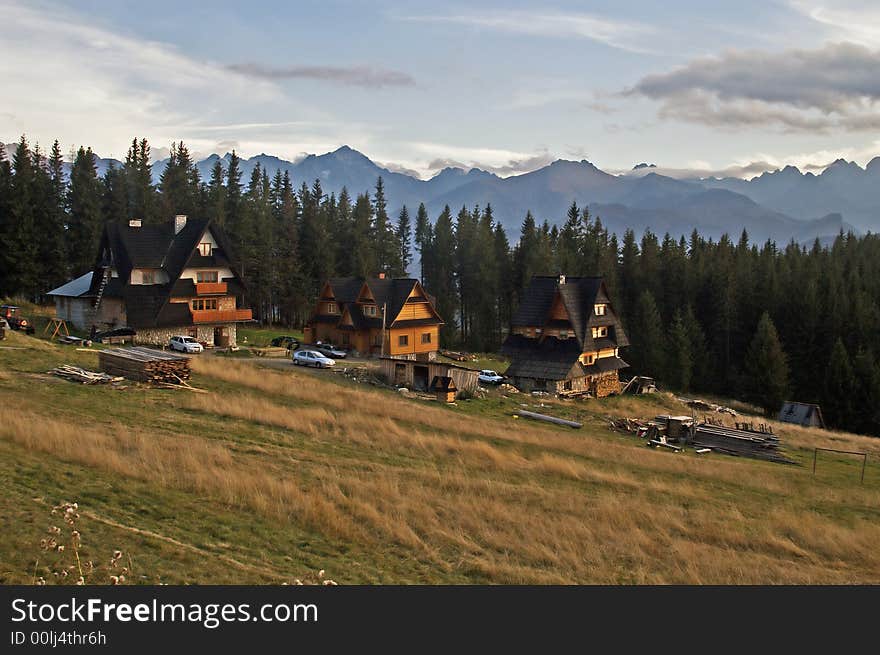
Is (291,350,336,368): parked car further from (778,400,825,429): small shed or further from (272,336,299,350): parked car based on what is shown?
(778,400,825,429): small shed

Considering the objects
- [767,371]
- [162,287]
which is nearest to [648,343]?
[767,371]

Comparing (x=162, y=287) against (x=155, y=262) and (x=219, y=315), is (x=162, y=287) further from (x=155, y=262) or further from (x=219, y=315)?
(x=219, y=315)

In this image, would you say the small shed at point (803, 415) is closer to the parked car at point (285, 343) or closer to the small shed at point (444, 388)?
the small shed at point (444, 388)

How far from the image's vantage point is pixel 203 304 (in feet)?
204

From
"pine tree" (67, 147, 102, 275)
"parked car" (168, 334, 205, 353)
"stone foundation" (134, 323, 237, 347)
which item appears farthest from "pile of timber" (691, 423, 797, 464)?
"pine tree" (67, 147, 102, 275)

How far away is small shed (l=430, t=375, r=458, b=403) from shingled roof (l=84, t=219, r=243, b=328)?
2576 cm

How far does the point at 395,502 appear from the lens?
17.4m

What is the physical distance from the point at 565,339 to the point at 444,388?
2432 cm

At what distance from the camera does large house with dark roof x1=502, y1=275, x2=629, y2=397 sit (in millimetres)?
63194

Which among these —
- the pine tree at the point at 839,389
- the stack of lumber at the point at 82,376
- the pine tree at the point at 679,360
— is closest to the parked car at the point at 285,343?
the stack of lumber at the point at 82,376

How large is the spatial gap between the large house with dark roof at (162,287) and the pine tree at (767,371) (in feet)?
179

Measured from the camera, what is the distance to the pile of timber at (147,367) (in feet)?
108
